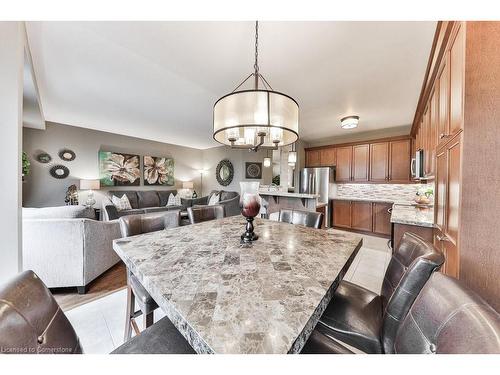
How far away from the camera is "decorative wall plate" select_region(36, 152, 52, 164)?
13.1 feet

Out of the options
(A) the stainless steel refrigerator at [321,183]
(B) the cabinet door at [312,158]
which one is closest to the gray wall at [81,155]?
(B) the cabinet door at [312,158]

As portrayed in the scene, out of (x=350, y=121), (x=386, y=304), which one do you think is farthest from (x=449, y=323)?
(x=350, y=121)

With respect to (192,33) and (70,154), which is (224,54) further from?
(70,154)

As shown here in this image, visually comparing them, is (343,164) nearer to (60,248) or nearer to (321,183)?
(321,183)

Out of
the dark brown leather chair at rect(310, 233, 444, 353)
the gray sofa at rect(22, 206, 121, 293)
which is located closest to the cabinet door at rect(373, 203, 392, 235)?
the dark brown leather chair at rect(310, 233, 444, 353)

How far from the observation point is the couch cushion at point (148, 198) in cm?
512

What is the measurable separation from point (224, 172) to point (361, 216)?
4171 millimetres

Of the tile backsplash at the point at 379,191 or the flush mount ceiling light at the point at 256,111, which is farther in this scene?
the tile backsplash at the point at 379,191

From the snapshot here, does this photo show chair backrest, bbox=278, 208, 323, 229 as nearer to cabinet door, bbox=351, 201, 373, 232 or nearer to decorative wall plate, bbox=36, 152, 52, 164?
cabinet door, bbox=351, 201, 373, 232

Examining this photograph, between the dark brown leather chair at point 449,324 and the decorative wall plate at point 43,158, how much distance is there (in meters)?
5.96

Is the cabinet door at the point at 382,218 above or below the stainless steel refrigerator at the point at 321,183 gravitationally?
below

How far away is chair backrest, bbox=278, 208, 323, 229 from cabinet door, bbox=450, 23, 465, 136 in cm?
113

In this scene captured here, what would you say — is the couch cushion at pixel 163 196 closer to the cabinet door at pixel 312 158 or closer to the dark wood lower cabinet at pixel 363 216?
the cabinet door at pixel 312 158
